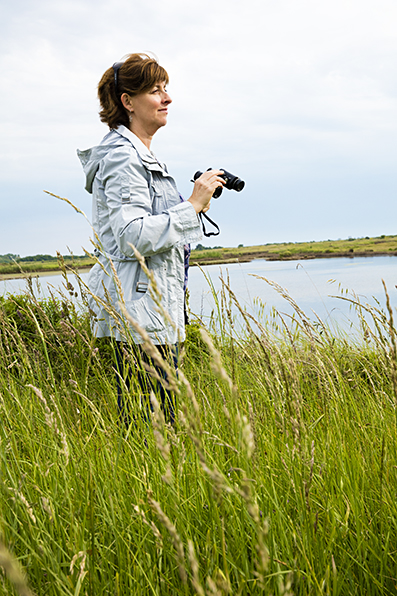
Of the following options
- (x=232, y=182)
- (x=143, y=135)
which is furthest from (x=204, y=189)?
(x=143, y=135)

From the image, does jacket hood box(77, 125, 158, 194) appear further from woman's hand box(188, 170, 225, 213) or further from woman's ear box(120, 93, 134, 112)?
woman's hand box(188, 170, 225, 213)

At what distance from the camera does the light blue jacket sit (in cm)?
223

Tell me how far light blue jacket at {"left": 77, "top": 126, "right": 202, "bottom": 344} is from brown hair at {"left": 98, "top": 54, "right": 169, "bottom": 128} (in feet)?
0.54

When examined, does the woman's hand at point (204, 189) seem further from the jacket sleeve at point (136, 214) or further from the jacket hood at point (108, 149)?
the jacket hood at point (108, 149)

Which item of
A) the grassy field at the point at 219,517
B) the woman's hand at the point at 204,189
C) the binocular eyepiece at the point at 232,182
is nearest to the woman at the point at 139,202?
the woman's hand at the point at 204,189

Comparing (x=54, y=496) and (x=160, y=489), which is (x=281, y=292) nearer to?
(x=160, y=489)

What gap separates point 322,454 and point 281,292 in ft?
2.23

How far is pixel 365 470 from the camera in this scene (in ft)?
4.81

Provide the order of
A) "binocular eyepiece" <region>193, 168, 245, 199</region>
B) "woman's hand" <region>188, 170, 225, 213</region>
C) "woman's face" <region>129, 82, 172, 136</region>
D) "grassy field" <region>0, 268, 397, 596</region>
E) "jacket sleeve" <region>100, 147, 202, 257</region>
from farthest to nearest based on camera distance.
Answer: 1. "binocular eyepiece" <region>193, 168, 245, 199</region>
2. "woman's face" <region>129, 82, 172, 136</region>
3. "woman's hand" <region>188, 170, 225, 213</region>
4. "jacket sleeve" <region>100, 147, 202, 257</region>
5. "grassy field" <region>0, 268, 397, 596</region>

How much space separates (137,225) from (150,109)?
81 cm

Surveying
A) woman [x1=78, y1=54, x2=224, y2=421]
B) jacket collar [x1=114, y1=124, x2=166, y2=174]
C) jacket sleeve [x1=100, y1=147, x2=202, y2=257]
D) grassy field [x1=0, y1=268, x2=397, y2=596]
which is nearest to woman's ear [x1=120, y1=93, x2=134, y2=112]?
woman [x1=78, y1=54, x2=224, y2=421]

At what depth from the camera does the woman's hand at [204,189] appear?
7.89 ft

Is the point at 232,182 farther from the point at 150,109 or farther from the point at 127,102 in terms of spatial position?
the point at 127,102

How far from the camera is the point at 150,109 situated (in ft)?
8.32
